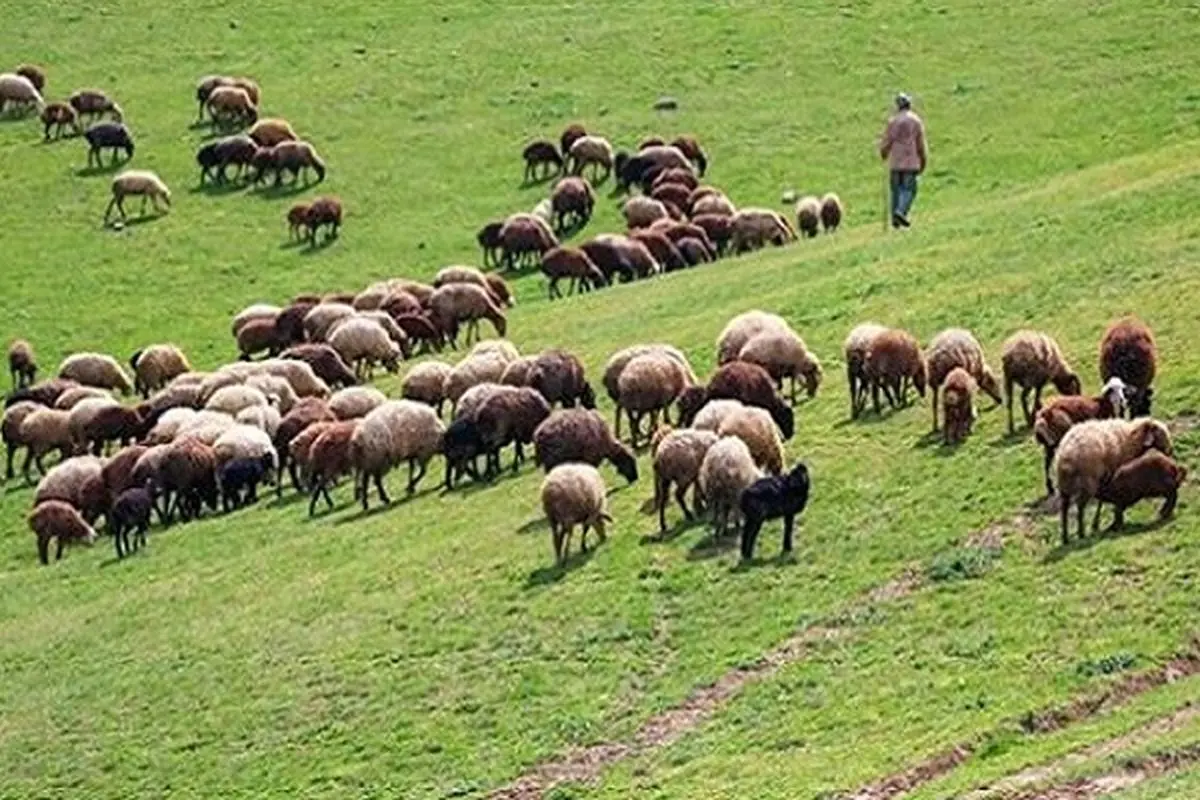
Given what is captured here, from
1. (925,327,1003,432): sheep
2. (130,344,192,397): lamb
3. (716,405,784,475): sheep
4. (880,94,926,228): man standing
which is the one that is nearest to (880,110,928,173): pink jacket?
(880,94,926,228): man standing

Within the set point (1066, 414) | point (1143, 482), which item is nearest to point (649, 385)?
point (1066, 414)

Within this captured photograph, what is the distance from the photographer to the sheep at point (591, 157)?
2196 inches

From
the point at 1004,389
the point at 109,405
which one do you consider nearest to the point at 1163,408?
the point at 1004,389

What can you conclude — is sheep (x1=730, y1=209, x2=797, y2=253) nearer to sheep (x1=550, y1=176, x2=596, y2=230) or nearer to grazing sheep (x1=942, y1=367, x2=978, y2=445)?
sheep (x1=550, y1=176, x2=596, y2=230)

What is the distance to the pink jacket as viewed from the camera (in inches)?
1666

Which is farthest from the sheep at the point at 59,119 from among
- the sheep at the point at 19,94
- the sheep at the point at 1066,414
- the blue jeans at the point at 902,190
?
the sheep at the point at 1066,414

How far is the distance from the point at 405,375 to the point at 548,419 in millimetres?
8222

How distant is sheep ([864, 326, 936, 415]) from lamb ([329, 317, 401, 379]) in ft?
40.0

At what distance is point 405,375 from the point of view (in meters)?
38.4

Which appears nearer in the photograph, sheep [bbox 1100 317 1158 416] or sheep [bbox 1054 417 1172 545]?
sheep [bbox 1054 417 1172 545]

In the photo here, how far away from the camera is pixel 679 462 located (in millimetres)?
27094

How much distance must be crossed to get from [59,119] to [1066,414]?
131 feet

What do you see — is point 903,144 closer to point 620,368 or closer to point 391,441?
point 620,368

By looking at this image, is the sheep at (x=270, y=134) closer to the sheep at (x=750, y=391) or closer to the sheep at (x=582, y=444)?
the sheep at (x=582, y=444)
